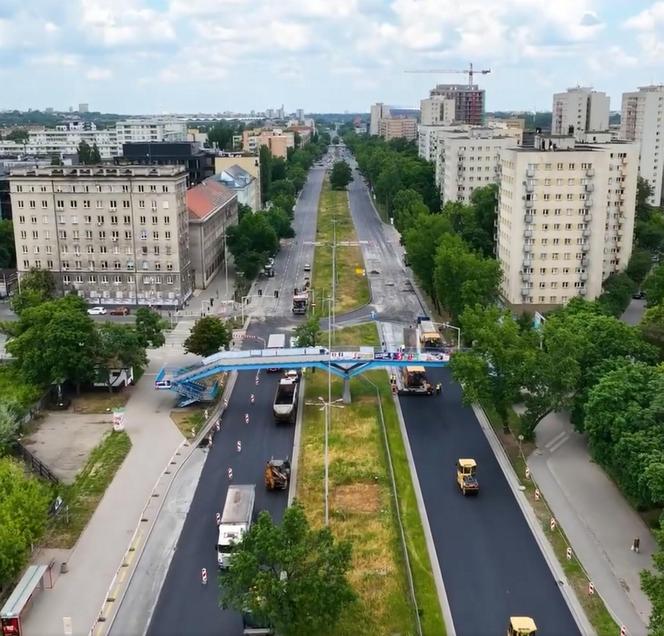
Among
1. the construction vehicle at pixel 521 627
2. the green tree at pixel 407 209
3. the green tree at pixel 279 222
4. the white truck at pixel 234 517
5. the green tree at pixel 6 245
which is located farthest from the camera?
the green tree at pixel 279 222

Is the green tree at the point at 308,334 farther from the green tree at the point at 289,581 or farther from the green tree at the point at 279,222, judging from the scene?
the green tree at the point at 279,222

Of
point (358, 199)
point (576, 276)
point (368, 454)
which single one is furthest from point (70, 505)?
point (358, 199)

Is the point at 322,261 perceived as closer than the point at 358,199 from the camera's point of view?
Yes

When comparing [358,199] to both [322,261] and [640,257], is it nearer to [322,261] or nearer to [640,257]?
[322,261]

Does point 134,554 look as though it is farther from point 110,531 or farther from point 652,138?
point 652,138

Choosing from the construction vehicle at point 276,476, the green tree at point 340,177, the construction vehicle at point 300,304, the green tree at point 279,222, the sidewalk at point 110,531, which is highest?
the green tree at point 340,177

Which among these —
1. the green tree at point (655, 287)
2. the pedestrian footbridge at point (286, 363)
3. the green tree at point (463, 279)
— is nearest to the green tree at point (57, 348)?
the pedestrian footbridge at point (286, 363)
